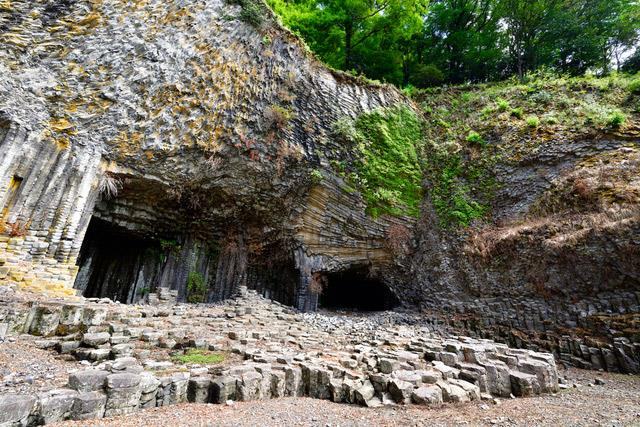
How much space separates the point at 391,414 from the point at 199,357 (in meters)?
3.03

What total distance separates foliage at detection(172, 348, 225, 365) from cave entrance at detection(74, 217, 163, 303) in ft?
32.7

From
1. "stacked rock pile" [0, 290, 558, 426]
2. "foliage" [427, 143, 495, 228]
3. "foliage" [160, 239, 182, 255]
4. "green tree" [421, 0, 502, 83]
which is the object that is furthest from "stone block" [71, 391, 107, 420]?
"green tree" [421, 0, 502, 83]

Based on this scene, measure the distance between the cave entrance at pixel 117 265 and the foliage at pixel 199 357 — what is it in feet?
32.7

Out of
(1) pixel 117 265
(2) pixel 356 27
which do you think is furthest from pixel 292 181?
(2) pixel 356 27

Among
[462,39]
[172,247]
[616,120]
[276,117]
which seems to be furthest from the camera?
[462,39]

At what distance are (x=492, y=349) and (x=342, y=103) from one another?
11.9 m

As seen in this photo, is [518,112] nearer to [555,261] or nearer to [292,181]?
[555,261]

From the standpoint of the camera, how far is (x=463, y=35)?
2153 centimetres

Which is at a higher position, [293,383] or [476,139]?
[476,139]

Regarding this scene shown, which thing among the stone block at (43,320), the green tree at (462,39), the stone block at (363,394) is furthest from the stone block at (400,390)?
the green tree at (462,39)

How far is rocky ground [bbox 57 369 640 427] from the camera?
3070 mm

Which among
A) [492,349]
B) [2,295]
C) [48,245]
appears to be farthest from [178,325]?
[492,349]

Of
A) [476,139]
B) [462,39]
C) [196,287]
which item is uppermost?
[462,39]

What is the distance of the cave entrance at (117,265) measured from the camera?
44.0 ft
